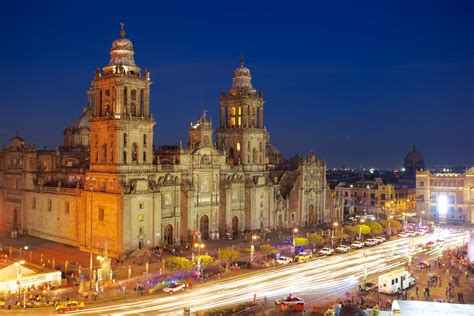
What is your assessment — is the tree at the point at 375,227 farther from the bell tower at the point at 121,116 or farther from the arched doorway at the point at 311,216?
the bell tower at the point at 121,116

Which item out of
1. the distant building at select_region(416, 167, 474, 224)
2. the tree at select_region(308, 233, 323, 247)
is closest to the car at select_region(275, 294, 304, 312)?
the tree at select_region(308, 233, 323, 247)

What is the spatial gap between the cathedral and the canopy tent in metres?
41.8

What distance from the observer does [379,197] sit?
145000 mm

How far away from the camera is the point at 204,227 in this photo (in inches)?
3536

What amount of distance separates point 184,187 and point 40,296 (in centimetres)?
3417

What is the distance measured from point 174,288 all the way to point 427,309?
87.6ft

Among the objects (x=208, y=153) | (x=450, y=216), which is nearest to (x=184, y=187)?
(x=208, y=153)

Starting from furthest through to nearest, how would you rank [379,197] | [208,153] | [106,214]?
1. [379,197]
2. [208,153]
3. [106,214]

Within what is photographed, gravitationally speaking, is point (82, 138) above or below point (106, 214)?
above

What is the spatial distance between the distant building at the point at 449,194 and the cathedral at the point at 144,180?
28006 millimetres

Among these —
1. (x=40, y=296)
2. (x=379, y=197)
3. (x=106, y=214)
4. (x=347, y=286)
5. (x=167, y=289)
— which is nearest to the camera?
(x=40, y=296)

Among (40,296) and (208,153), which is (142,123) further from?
(40,296)

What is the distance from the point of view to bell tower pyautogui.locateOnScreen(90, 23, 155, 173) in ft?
247

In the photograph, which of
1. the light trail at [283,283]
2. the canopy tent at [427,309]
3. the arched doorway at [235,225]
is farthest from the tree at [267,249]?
the canopy tent at [427,309]
